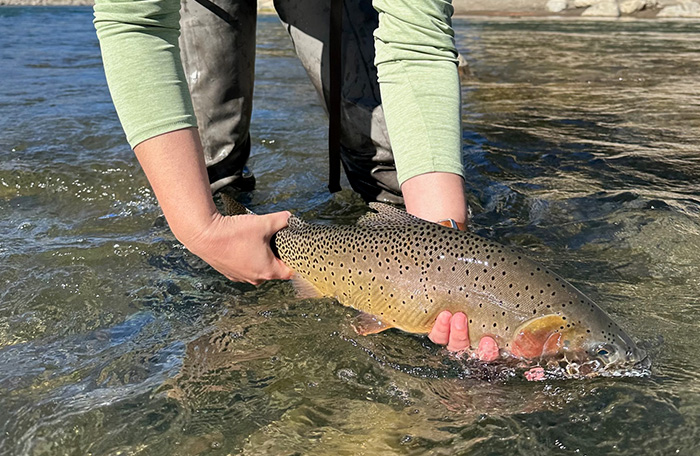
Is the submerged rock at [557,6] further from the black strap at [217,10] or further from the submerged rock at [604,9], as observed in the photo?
the black strap at [217,10]

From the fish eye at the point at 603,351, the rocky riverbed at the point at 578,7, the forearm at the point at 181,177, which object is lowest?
the rocky riverbed at the point at 578,7

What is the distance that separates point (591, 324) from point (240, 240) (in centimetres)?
130

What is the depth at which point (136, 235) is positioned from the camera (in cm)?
370

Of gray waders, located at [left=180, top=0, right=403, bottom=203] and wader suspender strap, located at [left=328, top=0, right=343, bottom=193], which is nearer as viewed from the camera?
wader suspender strap, located at [left=328, top=0, right=343, bottom=193]

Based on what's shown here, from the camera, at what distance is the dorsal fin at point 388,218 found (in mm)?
2588

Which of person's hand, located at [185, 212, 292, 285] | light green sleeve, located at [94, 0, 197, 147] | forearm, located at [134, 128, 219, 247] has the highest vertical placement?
light green sleeve, located at [94, 0, 197, 147]

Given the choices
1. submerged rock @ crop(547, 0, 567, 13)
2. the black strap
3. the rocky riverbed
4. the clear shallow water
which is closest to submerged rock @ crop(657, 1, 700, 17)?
the rocky riverbed

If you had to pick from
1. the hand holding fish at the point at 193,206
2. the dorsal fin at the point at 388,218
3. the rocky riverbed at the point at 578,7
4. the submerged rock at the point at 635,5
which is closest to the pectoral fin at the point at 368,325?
the dorsal fin at the point at 388,218

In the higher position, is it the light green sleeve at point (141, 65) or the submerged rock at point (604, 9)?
the light green sleeve at point (141, 65)

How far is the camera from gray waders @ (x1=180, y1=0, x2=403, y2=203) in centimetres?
351

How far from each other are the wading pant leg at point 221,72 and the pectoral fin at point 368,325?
5.57 ft

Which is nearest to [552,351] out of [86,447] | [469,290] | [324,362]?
[469,290]

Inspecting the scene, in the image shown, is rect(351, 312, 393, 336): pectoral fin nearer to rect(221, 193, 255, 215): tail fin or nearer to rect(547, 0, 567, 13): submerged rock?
rect(221, 193, 255, 215): tail fin

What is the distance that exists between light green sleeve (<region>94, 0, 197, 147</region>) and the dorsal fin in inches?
32.9
